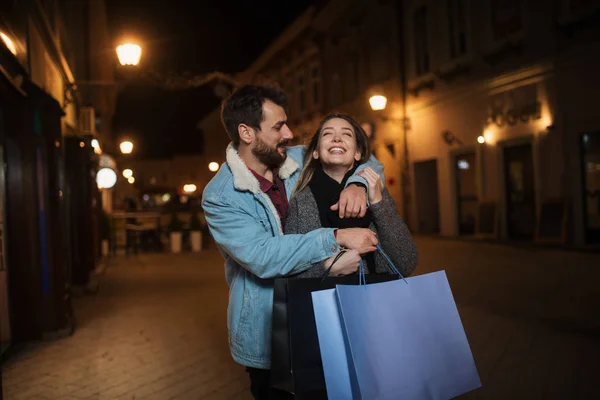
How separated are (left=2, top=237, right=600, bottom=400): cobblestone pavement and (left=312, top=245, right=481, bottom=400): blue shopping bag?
242 cm

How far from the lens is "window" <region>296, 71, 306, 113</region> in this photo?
2928 centimetres

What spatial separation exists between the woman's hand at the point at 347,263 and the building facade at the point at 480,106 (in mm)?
7741

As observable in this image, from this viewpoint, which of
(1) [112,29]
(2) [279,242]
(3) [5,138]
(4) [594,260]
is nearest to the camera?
(2) [279,242]

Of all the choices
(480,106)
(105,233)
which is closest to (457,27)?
(480,106)

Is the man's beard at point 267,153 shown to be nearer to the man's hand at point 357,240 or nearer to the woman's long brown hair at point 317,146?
the woman's long brown hair at point 317,146

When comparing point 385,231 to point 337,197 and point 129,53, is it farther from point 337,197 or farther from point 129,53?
point 129,53

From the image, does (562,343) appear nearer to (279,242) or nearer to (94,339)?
(279,242)

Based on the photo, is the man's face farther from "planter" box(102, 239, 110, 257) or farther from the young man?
"planter" box(102, 239, 110, 257)

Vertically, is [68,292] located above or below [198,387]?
above

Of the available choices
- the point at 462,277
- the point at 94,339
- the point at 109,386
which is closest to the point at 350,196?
the point at 109,386

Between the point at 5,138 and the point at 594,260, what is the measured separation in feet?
31.7

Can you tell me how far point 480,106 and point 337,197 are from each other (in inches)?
569

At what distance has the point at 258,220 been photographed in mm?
2346

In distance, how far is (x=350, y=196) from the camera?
214cm
